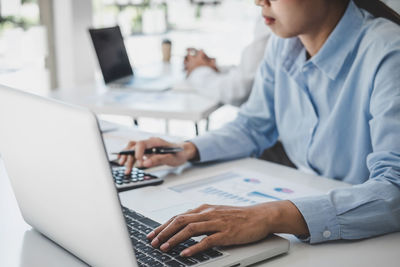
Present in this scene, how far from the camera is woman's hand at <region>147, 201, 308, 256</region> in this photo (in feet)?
2.77

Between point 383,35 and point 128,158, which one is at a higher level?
point 383,35

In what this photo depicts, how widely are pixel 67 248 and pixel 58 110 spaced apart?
0.31m

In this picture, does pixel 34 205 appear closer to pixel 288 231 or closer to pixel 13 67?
pixel 288 231

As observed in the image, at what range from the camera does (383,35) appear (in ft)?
4.08

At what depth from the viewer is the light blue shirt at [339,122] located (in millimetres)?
992

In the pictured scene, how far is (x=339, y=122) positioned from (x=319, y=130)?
0.26ft

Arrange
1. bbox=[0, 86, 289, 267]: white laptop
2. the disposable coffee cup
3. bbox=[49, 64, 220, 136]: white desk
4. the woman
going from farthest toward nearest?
the disposable coffee cup → bbox=[49, 64, 220, 136]: white desk → the woman → bbox=[0, 86, 289, 267]: white laptop

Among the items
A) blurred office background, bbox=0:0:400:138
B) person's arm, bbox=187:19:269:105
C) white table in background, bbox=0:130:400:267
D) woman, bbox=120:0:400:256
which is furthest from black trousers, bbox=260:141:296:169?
white table in background, bbox=0:130:400:267

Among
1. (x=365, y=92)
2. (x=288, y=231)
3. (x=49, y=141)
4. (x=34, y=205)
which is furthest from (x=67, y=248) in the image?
(x=365, y=92)

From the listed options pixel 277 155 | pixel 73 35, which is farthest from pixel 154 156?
pixel 73 35

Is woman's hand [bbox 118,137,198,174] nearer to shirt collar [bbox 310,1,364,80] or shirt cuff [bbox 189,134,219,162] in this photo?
shirt cuff [bbox 189,134,219,162]

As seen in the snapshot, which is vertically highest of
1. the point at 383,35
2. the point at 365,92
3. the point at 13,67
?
the point at 383,35

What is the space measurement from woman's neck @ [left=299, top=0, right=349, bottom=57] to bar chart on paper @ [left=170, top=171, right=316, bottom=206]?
0.44 meters

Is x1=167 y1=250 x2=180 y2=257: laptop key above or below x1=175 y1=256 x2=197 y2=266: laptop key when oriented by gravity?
below
